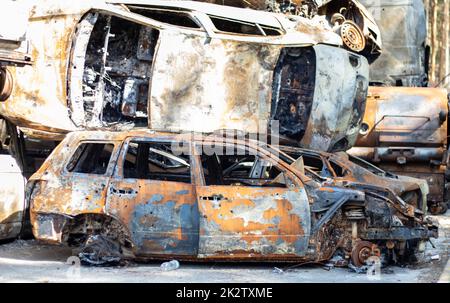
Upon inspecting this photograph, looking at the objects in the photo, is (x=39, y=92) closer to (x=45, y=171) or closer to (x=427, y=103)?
(x=45, y=171)

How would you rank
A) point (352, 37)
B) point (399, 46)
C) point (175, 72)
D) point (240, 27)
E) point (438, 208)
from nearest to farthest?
point (175, 72) → point (240, 27) → point (438, 208) → point (352, 37) → point (399, 46)

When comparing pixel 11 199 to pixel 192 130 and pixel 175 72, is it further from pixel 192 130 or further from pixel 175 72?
pixel 175 72

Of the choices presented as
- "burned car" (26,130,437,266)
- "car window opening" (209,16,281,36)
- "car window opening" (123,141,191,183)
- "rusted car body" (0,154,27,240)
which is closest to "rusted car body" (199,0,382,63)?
"car window opening" (209,16,281,36)

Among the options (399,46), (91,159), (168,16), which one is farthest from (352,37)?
(91,159)

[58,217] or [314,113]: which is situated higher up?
[314,113]

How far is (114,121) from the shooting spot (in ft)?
33.8

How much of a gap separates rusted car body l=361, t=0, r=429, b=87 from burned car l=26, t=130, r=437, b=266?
12100mm

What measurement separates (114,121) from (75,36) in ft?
4.12

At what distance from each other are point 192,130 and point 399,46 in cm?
1153

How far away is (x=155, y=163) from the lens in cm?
1005

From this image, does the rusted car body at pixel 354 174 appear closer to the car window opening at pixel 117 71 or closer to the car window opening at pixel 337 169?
the car window opening at pixel 337 169

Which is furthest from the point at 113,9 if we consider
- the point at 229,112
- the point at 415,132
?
the point at 415,132

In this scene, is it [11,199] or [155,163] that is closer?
[11,199]

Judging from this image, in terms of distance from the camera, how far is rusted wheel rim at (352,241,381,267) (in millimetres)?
7809
